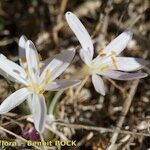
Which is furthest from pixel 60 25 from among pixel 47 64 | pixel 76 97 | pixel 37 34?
pixel 47 64

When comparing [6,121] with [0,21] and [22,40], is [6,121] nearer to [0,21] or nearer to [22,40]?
[22,40]

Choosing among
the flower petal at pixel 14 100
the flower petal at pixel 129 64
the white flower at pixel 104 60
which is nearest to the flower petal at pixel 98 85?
the white flower at pixel 104 60

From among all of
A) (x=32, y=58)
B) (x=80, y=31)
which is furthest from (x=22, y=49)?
(x=80, y=31)

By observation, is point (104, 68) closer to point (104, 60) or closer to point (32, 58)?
point (104, 60)

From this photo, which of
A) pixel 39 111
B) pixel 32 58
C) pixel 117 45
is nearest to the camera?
pixel 39 111

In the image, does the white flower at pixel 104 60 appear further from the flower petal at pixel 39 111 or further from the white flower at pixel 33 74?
the flower petal at pixel 39 111
